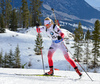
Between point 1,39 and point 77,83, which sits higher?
point 1,39

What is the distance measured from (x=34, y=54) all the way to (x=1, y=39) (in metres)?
10.2

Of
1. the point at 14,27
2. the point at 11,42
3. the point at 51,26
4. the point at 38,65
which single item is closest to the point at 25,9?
the point at 14,27

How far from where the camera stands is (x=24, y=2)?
45.2 m

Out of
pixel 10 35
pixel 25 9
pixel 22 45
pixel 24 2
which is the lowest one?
pixel 22 45

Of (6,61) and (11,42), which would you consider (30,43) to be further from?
(6,61)

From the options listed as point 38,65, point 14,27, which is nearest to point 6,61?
point 38,65

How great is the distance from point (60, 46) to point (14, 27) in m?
41.3

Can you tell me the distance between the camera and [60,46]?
4832 mm

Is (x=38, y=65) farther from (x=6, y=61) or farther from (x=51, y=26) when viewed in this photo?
(x=51, y=26)

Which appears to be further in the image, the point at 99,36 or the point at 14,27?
the point at 14,27

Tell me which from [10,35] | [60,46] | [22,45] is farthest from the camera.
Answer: [10,35]

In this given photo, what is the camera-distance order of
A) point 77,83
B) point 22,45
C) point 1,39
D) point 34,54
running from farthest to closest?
point 1,39 → point 22,45 → point 34,54 → point 77,83

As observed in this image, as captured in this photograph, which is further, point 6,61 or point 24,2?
point 24,2

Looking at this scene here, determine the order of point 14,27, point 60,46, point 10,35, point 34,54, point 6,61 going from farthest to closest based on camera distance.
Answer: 1. point 14,27
2. point 10,35
3. point 34,54
4. point 6,61
5. point 60,46
